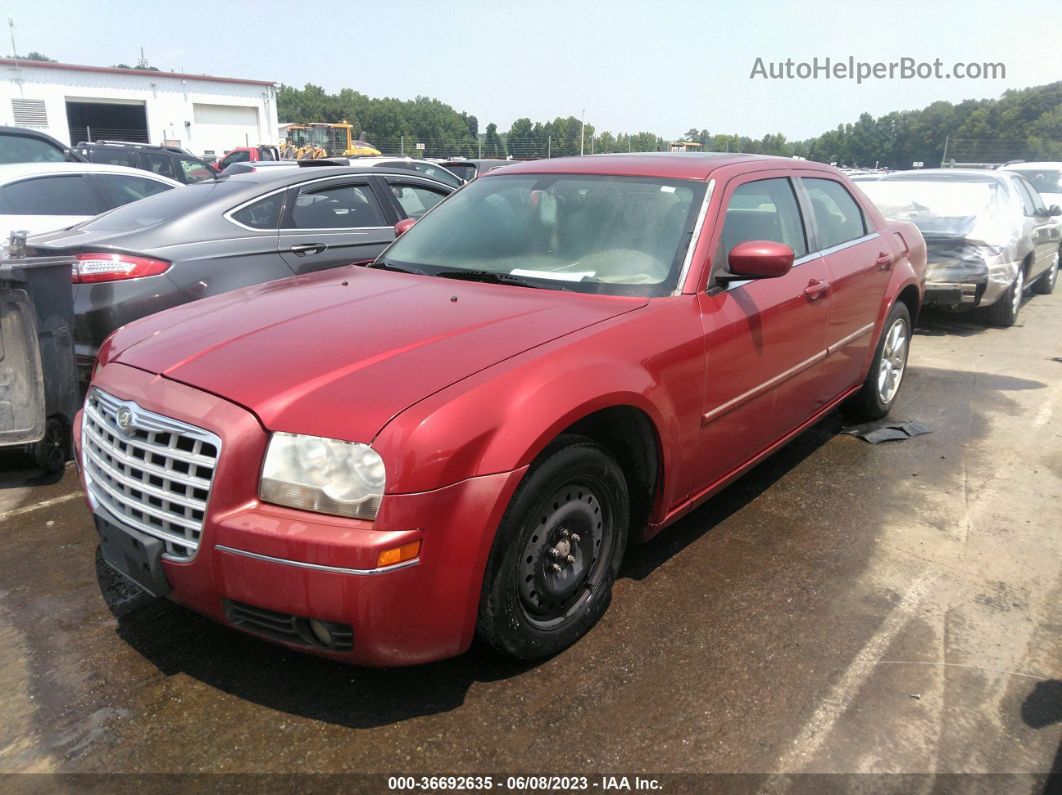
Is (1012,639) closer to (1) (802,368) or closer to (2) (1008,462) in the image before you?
(1) (802,368)

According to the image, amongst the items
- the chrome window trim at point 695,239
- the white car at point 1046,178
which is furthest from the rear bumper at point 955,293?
the white car at point 1046,178

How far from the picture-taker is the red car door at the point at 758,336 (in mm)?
3301

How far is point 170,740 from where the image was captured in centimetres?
239

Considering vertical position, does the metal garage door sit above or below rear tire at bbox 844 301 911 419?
above

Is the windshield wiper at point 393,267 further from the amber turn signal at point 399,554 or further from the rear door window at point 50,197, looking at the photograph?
the rear door window at point 50,197

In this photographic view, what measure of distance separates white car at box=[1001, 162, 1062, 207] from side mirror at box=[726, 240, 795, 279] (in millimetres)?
13409

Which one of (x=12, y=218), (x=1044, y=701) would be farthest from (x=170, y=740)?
(x=12, y=218)

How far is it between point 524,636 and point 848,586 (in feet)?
4.93

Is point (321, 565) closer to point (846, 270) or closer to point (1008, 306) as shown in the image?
point (846, 270)

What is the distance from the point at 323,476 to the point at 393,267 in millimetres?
1792

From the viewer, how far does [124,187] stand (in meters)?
7.91

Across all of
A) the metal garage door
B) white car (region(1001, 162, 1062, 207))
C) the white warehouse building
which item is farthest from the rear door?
the metal garage door

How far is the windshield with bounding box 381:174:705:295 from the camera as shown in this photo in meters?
3.30

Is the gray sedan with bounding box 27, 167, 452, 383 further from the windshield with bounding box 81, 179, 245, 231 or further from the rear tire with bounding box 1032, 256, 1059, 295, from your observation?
the rear tire with bounding box 1032, 256, 1059, 295
